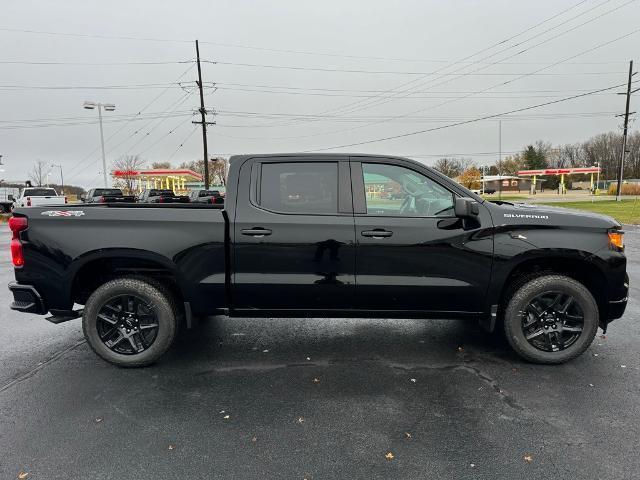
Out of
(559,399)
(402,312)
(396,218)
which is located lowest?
(559,399)

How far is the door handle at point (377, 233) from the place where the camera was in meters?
3.62

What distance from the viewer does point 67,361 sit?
4.08 m

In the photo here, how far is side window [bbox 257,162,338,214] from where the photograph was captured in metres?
3.76

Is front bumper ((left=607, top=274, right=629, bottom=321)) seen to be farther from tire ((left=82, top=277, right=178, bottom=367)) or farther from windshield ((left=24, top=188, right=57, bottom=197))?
windshield ((left=24, top=188, right=57, bottom=197))

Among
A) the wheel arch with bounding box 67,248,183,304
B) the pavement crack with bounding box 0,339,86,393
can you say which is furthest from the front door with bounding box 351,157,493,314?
the pavement crack with bounding box 0,339,86,393

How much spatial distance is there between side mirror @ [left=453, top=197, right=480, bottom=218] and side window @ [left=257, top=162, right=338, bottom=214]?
40.1 inches

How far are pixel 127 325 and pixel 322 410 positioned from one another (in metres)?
2.00

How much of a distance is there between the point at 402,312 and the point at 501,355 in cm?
116

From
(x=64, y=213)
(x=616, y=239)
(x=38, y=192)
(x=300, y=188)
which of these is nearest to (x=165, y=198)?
(x=38, y=192)

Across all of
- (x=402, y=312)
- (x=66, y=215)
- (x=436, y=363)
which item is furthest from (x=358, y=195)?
(x=66, y=215)

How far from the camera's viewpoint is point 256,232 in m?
3.66

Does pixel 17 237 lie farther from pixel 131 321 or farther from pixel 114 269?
pixel 131 321

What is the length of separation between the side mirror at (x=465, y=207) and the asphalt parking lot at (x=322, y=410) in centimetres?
141

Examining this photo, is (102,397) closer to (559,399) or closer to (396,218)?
(396,218)
